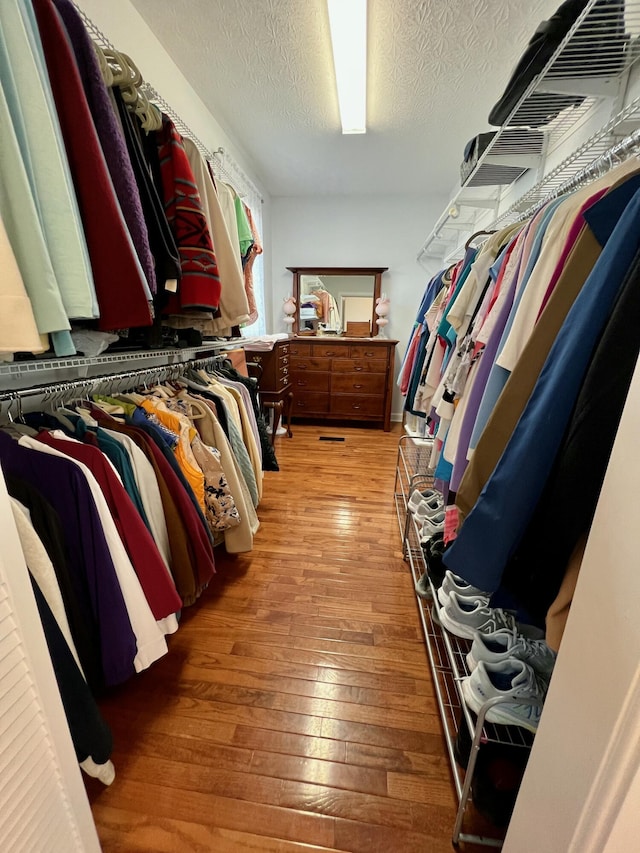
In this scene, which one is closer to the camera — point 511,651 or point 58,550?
point 58,550

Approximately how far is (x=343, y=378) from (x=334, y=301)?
1.02m

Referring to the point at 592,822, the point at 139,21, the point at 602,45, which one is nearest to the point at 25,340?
the point at 592,822

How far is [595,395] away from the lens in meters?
0.50

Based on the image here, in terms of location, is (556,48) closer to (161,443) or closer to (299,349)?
(161,443)

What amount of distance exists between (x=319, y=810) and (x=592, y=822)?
75 cm

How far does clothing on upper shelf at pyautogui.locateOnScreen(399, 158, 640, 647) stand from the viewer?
20.1 inches

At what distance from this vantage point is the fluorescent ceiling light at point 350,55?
145 cm

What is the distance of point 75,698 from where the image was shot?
71 centimetres

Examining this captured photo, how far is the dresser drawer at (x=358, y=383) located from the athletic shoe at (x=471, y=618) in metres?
2.86

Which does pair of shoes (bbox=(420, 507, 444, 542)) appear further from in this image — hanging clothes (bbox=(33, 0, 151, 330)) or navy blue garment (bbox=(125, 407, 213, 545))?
hanging clothes (bbox=(33, 0, 151, 330))

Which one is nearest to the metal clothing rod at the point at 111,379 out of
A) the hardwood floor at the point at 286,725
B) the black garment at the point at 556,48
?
the hardwood floor at the point at 286,725

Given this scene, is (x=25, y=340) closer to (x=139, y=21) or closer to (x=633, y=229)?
(x=633, y=229)

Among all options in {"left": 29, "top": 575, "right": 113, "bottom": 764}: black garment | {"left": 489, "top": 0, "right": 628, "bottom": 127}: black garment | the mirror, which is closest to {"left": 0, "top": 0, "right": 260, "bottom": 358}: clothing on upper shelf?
{"left": 29, "top": 575, "right": 113, "bottom": 764}: black garment

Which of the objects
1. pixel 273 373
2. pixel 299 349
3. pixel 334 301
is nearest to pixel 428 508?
pixel 273 373
